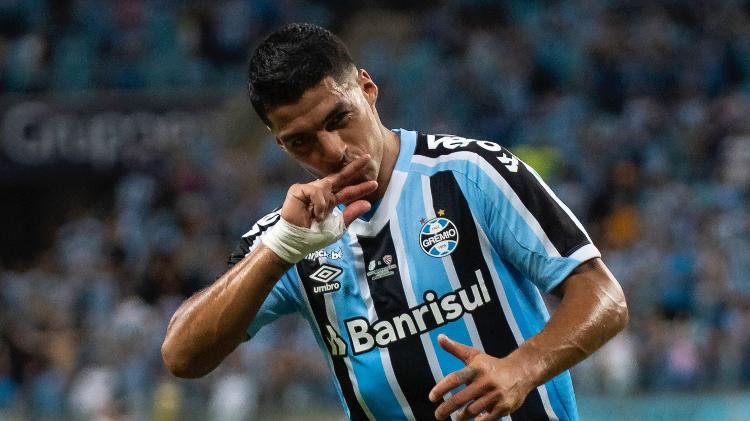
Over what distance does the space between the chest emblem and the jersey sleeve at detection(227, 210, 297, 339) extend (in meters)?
0.45

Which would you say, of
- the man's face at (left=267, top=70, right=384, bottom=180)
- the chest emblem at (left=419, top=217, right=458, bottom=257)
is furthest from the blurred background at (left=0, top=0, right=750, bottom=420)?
the man's face at (left=267, top=70, right=384, bottom=180)

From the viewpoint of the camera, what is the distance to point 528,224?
3.38 metres

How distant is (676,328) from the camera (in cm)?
1002

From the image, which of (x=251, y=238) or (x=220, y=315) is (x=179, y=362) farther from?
(x=251, y=238)

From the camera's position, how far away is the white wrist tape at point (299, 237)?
337cm

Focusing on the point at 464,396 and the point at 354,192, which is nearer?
the point at 464,396

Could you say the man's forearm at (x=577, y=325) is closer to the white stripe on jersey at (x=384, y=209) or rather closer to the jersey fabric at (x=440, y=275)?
the jersey fabric at (x=440, y=275)

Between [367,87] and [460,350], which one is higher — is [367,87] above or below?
above

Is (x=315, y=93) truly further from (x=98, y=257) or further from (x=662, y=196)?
(x=98, y=257)

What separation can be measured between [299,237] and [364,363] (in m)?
0.47

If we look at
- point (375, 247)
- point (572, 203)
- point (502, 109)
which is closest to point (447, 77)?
point (502, 109)

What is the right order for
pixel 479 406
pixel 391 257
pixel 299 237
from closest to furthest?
pixel 479 406
pixel 299 237
pixel 391 257

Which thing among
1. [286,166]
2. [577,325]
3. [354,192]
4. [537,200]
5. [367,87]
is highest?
[286,166]

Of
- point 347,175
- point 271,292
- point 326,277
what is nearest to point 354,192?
point 347,175
